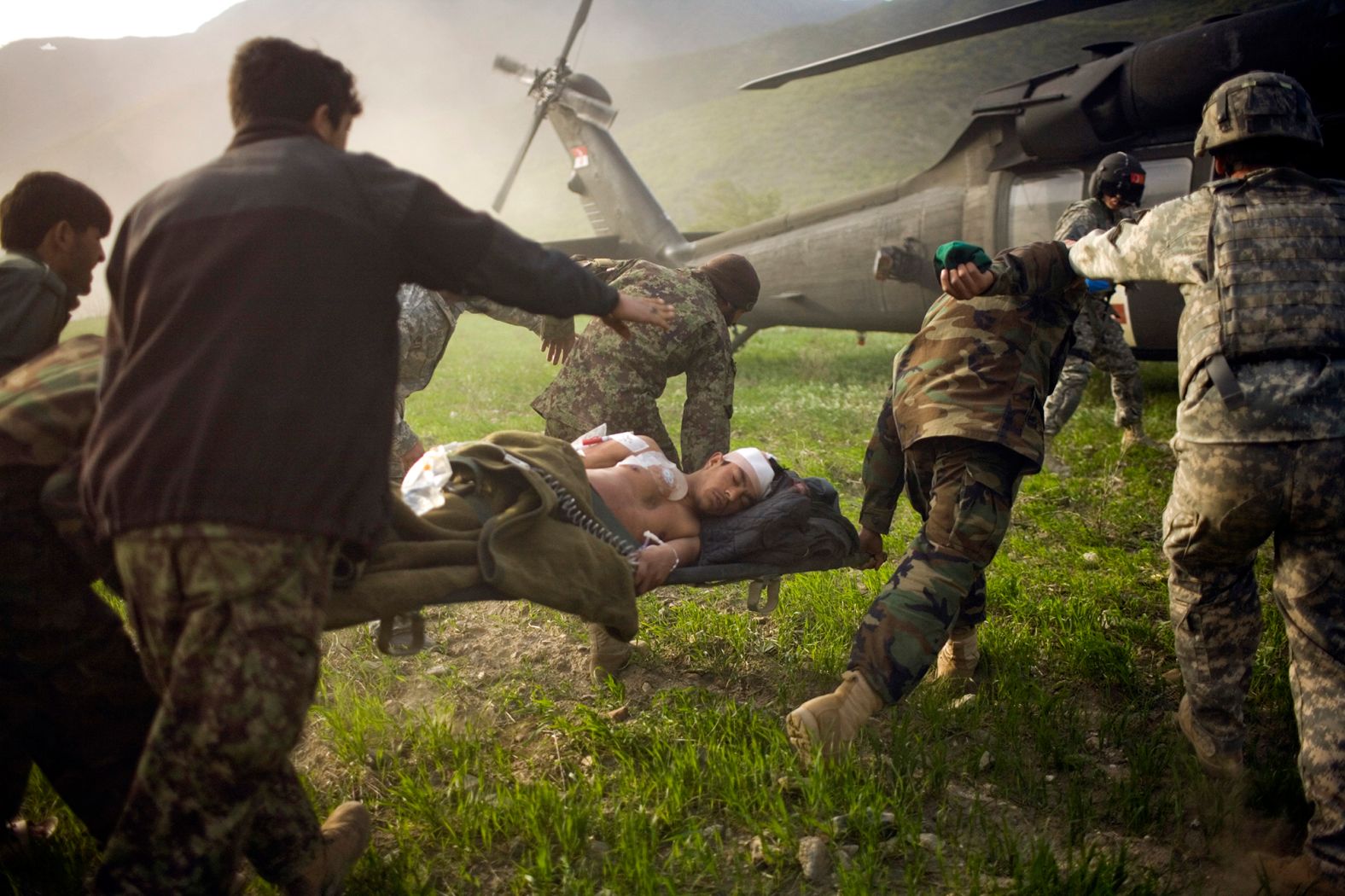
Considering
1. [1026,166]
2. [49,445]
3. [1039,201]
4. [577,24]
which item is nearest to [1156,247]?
[49,445]

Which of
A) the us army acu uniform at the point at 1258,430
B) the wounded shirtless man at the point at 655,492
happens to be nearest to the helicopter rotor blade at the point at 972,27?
the us army acu uniform at the point at 1258,430

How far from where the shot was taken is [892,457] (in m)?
3.94

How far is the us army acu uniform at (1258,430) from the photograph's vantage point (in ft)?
9.14

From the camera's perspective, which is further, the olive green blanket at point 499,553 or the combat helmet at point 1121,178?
the combat helmet at point 1121,178

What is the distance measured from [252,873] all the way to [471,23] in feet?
604

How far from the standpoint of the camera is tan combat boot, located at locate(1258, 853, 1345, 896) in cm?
256

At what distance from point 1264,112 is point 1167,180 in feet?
18.7

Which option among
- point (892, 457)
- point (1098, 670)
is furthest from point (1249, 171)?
point (1098, 670)

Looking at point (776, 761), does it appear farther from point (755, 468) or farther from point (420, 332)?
point (420, 332)

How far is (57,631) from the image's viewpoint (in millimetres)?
2408

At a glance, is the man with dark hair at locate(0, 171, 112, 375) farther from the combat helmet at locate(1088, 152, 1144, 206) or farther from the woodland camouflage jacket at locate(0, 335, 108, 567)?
the combat helmet at locate(1088, 152, 1144, 206)

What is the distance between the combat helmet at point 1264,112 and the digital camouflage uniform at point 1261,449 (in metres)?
0.14

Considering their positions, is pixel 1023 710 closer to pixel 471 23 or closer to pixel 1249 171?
pixel 1249 171

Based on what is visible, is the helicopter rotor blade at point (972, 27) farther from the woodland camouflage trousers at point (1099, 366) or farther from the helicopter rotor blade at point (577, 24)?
the helicopter rotor blade at point (577, 24)
